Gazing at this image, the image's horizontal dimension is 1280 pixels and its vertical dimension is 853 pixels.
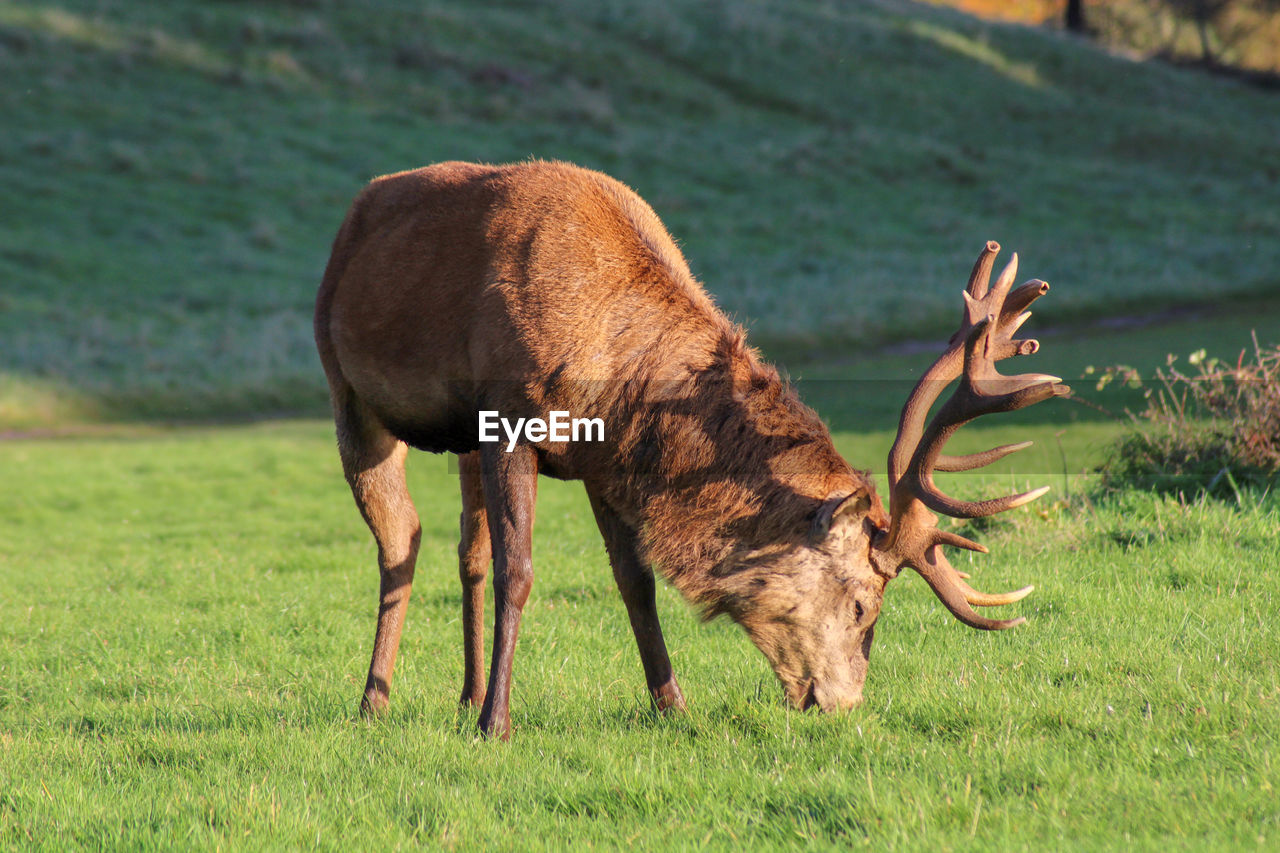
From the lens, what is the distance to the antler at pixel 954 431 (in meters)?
4.79

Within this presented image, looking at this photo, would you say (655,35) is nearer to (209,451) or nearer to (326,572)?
(209,451)

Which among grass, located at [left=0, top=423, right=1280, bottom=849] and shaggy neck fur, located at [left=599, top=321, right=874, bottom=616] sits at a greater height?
shaggy neck fur, located at [left=599, top=321, right=874, bottom=616]

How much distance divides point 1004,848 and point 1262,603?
3317 millimetres

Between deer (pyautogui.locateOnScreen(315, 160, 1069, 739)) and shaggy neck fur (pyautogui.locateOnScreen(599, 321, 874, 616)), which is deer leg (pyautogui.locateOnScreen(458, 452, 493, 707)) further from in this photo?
shaggy neck fur (pyautogui.locateOnScreen(599, 321, 874, 616))

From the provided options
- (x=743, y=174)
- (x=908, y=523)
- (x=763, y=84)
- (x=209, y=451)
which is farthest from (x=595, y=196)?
(x=763, y=84)

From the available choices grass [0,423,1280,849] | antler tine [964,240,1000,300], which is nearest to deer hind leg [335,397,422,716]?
grass [0,423,1280,849]

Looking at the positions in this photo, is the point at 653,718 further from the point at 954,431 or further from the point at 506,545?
the point at 954,431

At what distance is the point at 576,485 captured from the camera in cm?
1361

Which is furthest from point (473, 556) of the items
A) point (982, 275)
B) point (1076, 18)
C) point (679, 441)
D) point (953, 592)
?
point (1076, 18)

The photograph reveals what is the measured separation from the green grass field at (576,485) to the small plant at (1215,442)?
489 mm

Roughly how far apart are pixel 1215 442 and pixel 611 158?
2608 cm

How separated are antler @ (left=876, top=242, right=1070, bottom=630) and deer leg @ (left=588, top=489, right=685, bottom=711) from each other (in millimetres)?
1112

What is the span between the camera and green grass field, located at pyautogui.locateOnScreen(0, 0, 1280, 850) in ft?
14.4

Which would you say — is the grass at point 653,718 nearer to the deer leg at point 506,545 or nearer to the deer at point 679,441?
the deer leg at point 506,545
